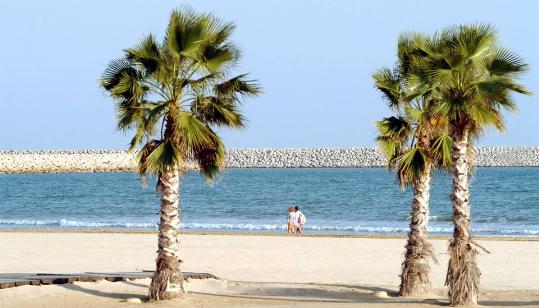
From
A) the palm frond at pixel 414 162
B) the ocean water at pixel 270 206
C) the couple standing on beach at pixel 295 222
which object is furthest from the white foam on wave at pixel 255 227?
the palm frond at pixel 414 162

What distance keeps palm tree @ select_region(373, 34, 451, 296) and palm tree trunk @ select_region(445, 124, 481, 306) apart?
39.7 inches

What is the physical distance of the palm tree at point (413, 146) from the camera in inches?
690

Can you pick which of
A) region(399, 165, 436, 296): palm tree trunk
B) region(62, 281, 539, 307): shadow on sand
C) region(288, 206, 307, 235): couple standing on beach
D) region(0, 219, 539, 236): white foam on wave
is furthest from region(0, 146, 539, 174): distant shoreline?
region(399, 165, 436, 296): palm tree trunk

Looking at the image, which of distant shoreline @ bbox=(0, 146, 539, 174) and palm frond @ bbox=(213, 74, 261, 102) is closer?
palm frond @ bbox=(213, 74, 261, 102)

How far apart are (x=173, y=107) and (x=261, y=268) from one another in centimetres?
749

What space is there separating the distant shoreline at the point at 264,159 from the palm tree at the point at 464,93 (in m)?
121

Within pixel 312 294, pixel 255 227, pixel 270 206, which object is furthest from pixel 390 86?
pixel 270 206

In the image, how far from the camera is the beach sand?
17.6 metres

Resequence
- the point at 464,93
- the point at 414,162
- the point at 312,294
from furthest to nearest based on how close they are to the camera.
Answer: the point at 312,294 < the point at 414,162 < the point at 464,93

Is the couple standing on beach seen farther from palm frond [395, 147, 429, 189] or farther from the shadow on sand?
palm frond [395, 147, 429, 189]

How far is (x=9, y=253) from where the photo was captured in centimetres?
2645

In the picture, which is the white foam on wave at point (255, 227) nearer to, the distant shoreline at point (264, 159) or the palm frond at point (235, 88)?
the palm frond at point (235, 88)

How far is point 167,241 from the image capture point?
17094mm

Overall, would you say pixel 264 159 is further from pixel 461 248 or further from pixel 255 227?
pixel 461 248
